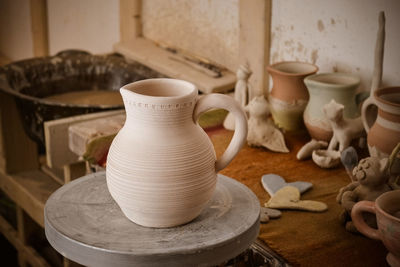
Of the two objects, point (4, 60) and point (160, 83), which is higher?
point (160, 83)

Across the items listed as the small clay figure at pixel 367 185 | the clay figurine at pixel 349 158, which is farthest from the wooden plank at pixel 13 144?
the small clay figure at pixel 367 185

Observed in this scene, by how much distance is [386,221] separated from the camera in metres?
1.19

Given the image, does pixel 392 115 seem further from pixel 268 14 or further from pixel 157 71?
pixel 157 71

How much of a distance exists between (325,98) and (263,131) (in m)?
0.23

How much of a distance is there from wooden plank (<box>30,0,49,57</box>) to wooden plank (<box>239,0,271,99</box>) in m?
2.12

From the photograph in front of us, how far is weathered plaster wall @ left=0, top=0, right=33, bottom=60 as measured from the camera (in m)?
4.12

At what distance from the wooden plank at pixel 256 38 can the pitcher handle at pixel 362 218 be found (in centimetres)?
104

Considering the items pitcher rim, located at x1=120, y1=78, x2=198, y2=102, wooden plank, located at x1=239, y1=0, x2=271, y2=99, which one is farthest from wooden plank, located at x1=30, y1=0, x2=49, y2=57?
pitcher rim, located at x1=120, y1=78, x2=198, y2=102

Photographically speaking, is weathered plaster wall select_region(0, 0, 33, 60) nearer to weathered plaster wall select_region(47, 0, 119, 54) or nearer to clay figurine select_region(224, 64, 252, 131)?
weathered plaster wall select_region(47, 0, 119, 54)

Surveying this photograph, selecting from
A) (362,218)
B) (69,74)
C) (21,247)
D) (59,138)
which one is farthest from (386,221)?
(21,247)

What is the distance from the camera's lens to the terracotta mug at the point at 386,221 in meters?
1.19

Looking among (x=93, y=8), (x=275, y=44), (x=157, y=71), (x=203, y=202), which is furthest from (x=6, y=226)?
(x=203, y=202)

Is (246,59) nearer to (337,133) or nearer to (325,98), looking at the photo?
(325,98)

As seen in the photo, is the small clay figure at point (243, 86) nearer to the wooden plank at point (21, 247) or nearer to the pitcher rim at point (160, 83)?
the pitcher rim at point (160, 83)
